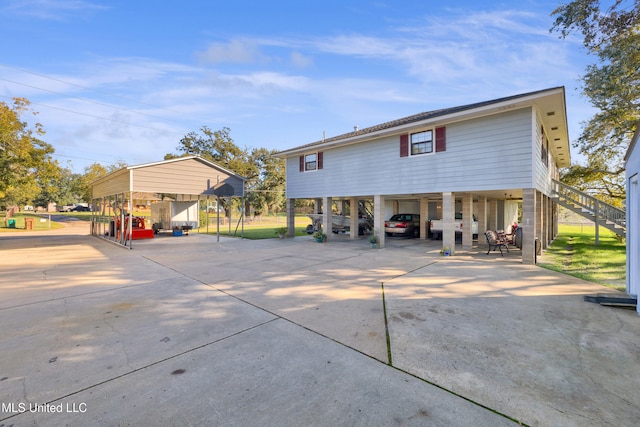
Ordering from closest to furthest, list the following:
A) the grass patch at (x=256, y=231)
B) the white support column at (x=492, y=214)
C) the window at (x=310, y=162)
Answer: the window at (x=310, y=162) → the white support column at (x=492, y=214) → the grass patch at (x=256, y=231)

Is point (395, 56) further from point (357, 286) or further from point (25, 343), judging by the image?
Result: point (25, 343)

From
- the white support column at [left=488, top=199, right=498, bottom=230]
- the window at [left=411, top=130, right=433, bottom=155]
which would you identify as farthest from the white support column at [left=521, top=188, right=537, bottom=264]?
the white support column at [left=488, top=199, right=498, bottom=230]

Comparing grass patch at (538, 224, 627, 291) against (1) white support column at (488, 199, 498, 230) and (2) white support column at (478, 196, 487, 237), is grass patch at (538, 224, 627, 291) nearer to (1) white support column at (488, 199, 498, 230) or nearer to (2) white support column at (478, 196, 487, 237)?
Answer: (2) white support column at (478, 196, 487, 237)

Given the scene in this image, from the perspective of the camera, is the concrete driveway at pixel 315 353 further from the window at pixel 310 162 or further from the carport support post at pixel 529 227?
the window at pixel 310 162

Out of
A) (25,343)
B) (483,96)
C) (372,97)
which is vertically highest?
(372,97)

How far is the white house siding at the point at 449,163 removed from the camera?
9016 millimetres

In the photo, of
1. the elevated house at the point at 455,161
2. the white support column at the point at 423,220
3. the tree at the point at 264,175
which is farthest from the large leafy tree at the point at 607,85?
the tree at the point at 264,175

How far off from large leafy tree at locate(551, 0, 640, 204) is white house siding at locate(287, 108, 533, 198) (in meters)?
4.35

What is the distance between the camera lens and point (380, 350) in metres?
3.34

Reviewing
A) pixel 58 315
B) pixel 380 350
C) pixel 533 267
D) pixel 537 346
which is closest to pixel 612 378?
pixel 537 346

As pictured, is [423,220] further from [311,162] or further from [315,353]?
[315,353]

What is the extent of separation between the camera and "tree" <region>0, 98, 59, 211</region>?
43.1ft

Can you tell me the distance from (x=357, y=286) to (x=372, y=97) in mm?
12107

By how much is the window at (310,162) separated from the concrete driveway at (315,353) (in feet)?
32.4
